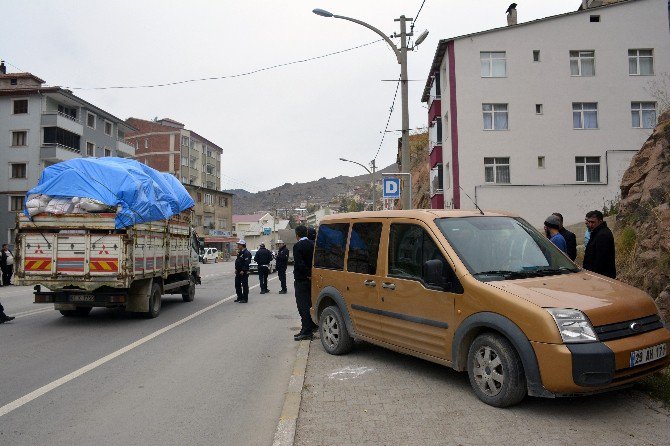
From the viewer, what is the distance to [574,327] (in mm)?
4102

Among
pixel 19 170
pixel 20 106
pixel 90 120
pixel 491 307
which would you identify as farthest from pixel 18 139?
pixel 491 307

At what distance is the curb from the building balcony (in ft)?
142

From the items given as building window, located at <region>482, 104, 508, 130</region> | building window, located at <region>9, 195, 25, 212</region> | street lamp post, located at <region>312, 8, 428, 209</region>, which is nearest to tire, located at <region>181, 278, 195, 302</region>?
street lamp post, located at <region>312, 8, 428, 209</region>

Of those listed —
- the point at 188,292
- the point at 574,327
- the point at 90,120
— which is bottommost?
the point at 188,292

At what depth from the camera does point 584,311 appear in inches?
163

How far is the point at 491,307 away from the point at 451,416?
0.99 m

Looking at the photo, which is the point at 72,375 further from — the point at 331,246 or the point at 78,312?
the point at 78,312

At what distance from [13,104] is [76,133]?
5.15m

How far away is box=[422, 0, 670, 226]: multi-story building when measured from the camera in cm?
2848

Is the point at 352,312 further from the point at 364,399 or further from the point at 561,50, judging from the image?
the point at 561,50

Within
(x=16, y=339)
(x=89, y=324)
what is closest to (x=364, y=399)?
(x=16, y=339)

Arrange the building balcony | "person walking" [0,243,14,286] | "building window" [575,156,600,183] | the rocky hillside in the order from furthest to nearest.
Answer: the building balcony, "building window" [575,156,600,183], "person walking" [0,243,14,286], the rocky hillside

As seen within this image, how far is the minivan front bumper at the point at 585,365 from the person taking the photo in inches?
157

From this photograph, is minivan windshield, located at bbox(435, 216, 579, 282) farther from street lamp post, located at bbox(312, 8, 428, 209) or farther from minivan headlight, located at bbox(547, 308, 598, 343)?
street lamp post, located at bbox(312, 8, 428, 209)
